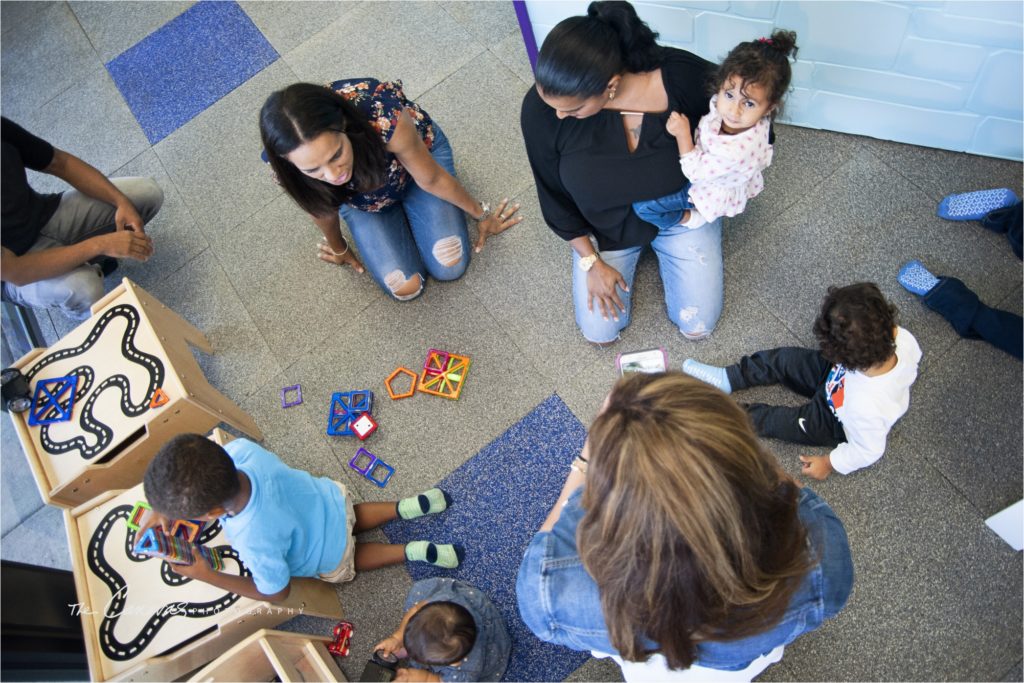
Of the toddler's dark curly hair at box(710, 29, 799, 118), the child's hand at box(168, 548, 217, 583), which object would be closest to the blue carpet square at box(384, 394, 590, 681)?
the child's hand at box(168, 548, 217, 583)

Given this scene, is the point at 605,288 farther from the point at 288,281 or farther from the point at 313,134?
the point at 288,281

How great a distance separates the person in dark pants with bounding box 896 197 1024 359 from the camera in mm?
1971

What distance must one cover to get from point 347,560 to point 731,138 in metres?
1.53

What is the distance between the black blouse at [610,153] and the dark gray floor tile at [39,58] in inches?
98.4

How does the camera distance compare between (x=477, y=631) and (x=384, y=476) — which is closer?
(x=477, y=631)

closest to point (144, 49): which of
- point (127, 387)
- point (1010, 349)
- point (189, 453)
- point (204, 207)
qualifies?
point (204, 207)

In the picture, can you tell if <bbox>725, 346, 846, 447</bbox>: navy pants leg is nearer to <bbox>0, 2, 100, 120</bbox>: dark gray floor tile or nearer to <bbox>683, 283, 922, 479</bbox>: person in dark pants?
<bbox>683, 283, 922, 479</bbox>: person in dark pants

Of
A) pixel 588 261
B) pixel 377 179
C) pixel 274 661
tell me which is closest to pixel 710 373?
pixel 588 261

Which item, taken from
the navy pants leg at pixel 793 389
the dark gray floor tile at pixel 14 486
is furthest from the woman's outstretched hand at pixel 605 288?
the dark gray floor tile at pixel 14 486

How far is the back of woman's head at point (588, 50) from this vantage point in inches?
61.4

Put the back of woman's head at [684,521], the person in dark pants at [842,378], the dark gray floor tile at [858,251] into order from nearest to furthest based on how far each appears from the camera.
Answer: the back of woman's head at [684,521]
the person in dark pants at [842,378]
the dark gray floor tile at [858,251]

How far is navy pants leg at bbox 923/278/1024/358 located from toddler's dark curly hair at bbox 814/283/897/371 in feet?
1.55

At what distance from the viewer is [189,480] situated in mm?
1562

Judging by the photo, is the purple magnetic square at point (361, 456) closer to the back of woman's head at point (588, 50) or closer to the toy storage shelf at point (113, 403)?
the toy storage shelf at point (113, 403)
